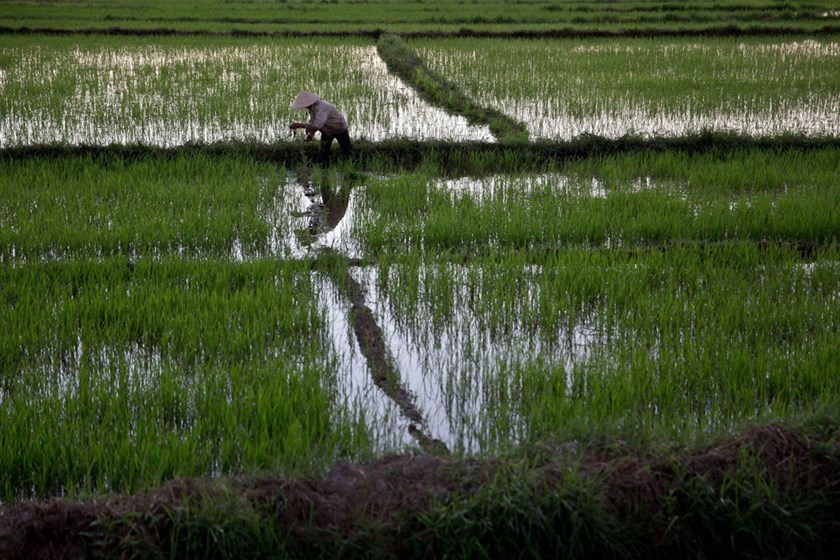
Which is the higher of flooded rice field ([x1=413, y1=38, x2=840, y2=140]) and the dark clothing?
flooded rice field ([x1=413, y1=38, x2=840, y2=140])

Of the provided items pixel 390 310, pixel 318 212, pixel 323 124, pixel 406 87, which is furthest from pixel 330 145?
pixel 406 87

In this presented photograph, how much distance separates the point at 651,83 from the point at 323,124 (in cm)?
458

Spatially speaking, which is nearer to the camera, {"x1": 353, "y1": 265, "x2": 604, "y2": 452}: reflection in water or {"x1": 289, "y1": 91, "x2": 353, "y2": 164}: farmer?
{"x1": 353, "y1": 265, "x2": 604, "y2": 452}: reflection in water

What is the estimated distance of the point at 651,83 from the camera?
943cm

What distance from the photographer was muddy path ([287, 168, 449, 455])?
3.16 m

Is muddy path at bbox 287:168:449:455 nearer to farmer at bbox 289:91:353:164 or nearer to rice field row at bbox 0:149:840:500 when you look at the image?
rice field row at bbox 0:149:840:500

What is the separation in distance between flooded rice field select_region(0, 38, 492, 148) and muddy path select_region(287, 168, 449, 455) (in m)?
1.05

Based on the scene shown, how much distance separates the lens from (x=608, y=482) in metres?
2.46

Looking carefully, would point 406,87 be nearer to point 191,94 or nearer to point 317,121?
point 191,94

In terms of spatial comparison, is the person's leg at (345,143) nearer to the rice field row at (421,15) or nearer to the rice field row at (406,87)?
the rice field row at (406,87)

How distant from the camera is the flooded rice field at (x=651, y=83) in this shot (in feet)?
25.7

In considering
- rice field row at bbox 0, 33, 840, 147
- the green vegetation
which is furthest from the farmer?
the green vegetation

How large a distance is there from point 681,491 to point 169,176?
4.58 m

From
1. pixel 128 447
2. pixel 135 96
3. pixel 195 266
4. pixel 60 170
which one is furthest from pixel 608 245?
pixel 135 96
